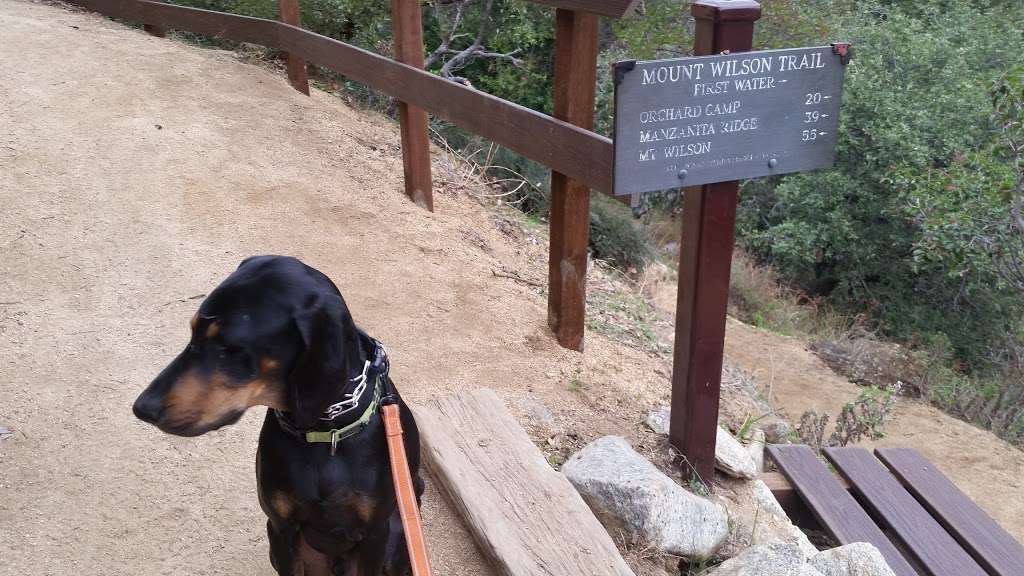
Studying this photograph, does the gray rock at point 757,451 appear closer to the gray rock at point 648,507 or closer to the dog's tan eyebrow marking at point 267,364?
the gray rock at point 648,507

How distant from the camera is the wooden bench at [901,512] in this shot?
393 cm

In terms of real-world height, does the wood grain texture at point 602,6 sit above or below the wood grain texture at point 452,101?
above

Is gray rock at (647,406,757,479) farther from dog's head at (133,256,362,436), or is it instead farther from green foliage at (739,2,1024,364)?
green foliage at (739,2,1024,364)

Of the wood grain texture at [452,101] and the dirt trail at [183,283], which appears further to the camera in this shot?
the wood grain texture at [452,101]

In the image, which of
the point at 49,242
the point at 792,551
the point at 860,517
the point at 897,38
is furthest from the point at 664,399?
the point at 897,38

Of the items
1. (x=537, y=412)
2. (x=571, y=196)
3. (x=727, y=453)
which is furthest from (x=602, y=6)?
(x=727, y=453)

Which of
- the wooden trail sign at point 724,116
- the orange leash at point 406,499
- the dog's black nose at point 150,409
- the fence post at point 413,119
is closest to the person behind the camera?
the dog's black nose at point 150,409

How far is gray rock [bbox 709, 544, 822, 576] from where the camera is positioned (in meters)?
2.89

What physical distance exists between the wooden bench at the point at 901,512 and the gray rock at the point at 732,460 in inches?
18.2

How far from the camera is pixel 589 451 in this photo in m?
3.53

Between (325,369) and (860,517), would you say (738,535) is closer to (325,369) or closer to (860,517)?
(860,517)

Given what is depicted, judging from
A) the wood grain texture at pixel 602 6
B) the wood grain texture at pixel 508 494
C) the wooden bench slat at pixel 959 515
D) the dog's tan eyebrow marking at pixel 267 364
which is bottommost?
the wooden bench slat at pixel 959 515

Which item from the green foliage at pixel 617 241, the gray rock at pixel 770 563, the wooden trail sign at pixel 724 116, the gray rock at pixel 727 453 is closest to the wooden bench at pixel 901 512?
the gray rock at pixel 727 453

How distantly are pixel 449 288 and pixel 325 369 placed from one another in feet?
10.8
